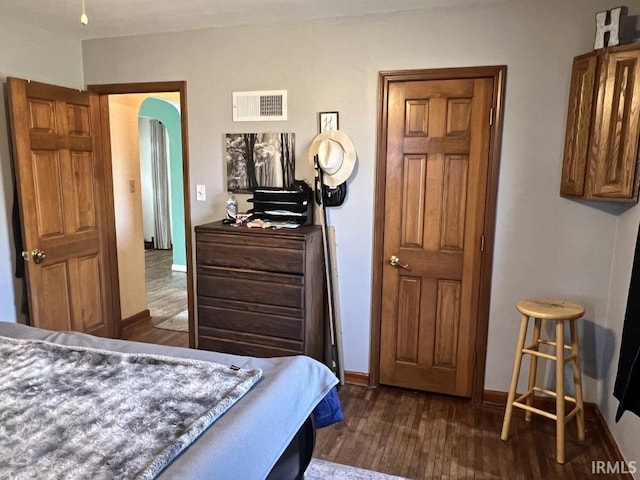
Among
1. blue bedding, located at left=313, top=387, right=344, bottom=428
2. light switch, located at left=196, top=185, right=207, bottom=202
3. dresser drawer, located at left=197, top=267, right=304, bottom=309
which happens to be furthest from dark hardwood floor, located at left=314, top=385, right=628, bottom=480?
light switch, located at left=196, top=185, right=207, bottom=202

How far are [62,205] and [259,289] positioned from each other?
1.56 meters

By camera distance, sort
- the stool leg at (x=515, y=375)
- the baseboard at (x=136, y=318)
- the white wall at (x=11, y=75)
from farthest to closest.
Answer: the baseboard at (x=136, y=318)
the white wall at (x=11, y=75)
the stool leg at (x=515, y=375)

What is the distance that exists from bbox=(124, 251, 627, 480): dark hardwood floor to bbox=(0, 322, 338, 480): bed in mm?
818

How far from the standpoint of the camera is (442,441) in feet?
8.29

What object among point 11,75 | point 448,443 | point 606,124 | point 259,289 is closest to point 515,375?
point 448,443

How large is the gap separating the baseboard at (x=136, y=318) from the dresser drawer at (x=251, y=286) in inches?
58.6

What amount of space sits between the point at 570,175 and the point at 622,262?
53 centimetres

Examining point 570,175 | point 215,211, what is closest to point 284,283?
point 215,211

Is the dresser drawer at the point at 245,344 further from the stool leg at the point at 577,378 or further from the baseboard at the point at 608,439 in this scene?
the baseboard at the point at 608,439

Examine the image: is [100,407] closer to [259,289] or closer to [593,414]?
[259,289]

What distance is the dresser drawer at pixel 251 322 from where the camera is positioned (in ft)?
9.16

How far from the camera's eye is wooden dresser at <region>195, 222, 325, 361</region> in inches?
109

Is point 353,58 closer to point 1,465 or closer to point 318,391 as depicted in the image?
point 318,391

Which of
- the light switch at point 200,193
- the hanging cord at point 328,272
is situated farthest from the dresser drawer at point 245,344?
the light switch at point 200,193
